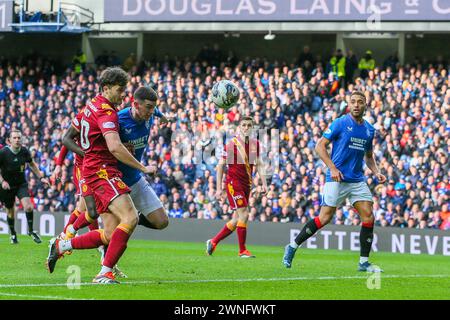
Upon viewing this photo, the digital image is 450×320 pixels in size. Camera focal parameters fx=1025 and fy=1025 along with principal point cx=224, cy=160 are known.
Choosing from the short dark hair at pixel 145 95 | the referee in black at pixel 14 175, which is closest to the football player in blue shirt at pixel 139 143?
the short dark hair at pixel 145 95

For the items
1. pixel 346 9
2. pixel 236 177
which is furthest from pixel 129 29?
pixel 236 177

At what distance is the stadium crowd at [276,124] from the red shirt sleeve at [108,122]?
43.0 feet

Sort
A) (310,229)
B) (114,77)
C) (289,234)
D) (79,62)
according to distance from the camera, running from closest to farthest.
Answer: (114,77)
(310,229)
(289,234)
(79,62)

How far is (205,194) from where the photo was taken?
26672 millimetres

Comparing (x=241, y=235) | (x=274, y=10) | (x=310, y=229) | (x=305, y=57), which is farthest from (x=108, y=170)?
(x=305, y=57)

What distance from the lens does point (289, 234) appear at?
23812mm

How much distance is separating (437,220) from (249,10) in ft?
33.1

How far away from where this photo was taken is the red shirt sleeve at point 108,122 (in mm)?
10820

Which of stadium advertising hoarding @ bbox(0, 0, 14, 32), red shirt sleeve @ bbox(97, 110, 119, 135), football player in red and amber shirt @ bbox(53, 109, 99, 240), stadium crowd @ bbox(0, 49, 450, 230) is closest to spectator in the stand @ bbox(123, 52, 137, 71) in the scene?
stadium crowd @ bbox(0, 49, 450, 230)

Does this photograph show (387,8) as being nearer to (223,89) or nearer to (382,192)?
(382,192)

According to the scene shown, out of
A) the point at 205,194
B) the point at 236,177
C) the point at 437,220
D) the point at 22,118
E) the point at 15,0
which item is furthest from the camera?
the point at 15,0

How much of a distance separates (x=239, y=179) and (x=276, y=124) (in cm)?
1001

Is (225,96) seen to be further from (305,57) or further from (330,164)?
(305,57)

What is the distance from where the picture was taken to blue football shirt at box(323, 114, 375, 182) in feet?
46.0
